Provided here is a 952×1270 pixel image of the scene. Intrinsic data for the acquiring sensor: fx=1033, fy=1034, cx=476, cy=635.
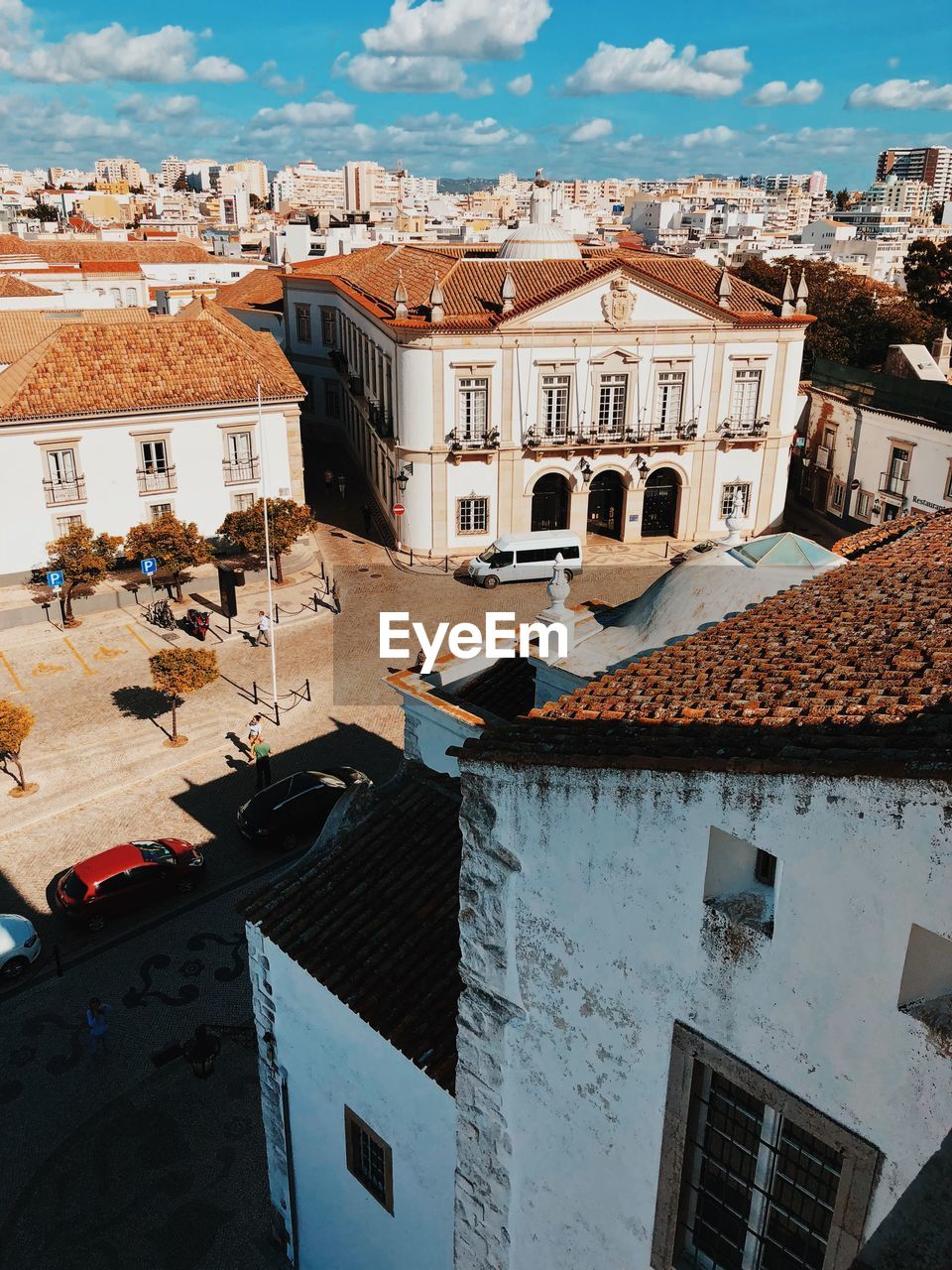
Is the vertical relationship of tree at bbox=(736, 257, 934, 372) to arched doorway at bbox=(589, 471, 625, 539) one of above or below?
above

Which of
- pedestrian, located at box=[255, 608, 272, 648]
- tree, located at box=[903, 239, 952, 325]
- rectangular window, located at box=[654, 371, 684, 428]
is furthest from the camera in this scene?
tree, located at box=[903, 239, 952, 325]

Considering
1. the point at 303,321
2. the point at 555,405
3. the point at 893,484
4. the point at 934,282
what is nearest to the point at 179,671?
the point at 555,405

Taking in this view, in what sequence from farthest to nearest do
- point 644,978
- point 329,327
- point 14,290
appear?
point 329,327
point 14,290
point 644,978

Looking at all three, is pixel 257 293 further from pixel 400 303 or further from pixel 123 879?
pixel 123 879

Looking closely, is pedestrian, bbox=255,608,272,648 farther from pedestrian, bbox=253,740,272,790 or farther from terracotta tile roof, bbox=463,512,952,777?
terracotta tile roof, bbox=463,512,952,777

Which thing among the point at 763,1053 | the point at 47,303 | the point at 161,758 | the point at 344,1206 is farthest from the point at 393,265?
the point at 763,1053

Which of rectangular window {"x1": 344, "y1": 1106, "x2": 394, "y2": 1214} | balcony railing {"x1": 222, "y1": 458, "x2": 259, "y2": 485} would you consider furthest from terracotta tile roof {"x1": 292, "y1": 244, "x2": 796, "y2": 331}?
rectangular window {"x1": 344, "y1": 1106, "x2": 394, "y2": 1214}
